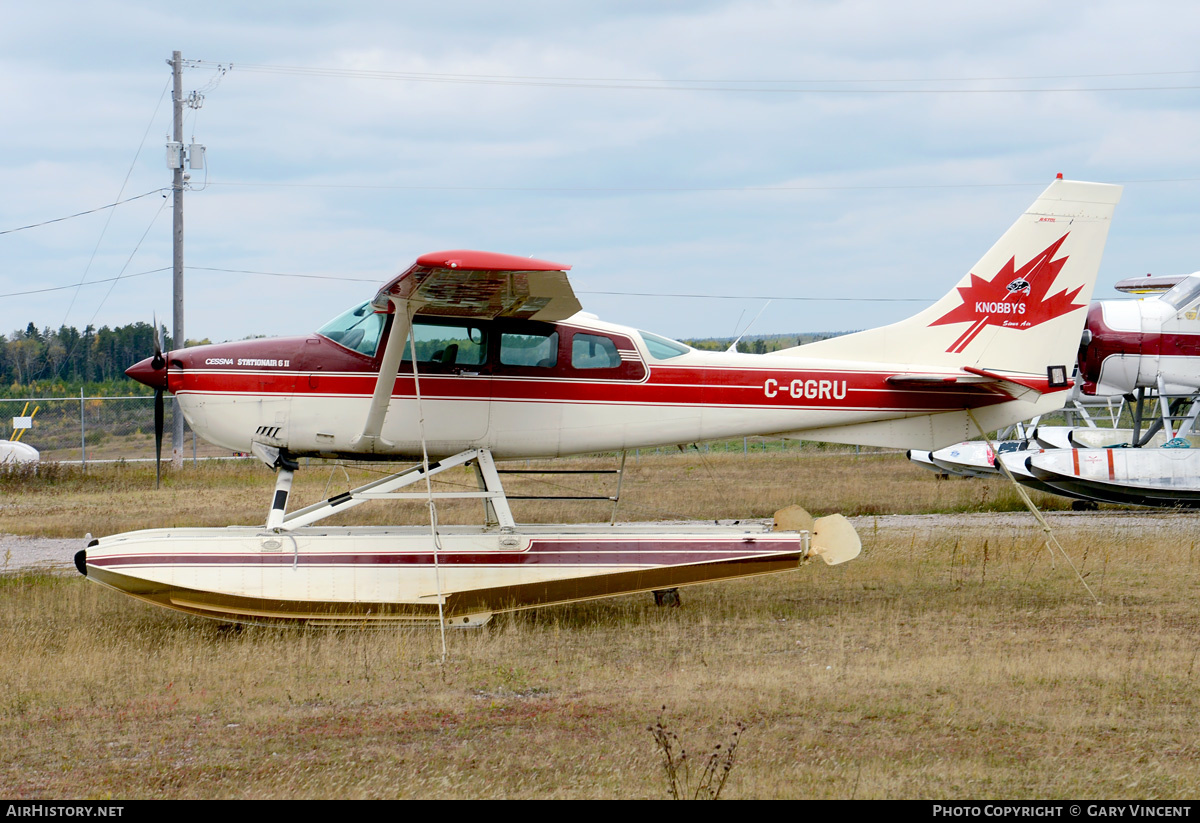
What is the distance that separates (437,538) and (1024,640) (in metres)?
4.81

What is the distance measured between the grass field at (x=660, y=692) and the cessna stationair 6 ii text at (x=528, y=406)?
45 centimetres

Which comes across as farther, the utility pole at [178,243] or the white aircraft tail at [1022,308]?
the utility pole at [178,243]

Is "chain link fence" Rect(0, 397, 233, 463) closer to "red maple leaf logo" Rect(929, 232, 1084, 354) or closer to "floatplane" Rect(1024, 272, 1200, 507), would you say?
"floatplane" Rect(1024, 272, 1200, 507)

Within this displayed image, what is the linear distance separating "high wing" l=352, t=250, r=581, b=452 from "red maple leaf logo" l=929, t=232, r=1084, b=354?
399 cm

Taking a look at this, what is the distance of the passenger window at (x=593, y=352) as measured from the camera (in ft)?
31.5

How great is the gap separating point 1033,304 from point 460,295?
572 cm

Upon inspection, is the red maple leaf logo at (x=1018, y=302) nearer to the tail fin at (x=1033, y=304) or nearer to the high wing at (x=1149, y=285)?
the tail fin at (x=1033, y=304)

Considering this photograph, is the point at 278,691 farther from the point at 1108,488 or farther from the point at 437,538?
the point at 1108,488

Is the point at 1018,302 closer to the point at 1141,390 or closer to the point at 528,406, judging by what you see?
the point at 528,406

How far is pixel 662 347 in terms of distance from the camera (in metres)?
9.83

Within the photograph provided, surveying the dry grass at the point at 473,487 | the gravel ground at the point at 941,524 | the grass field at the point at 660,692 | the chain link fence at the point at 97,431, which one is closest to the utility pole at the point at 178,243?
the dry grass at the point at 473,487

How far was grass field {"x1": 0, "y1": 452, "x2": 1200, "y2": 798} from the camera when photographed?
5211 mm

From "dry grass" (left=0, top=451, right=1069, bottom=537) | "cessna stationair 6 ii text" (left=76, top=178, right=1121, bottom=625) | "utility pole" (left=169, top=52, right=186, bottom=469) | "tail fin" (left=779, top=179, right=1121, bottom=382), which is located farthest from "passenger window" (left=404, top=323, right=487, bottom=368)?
"utility pole" (left=169, top=52, right=186, bottom=469)

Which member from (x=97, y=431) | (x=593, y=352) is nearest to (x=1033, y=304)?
(x=593, y=352)
